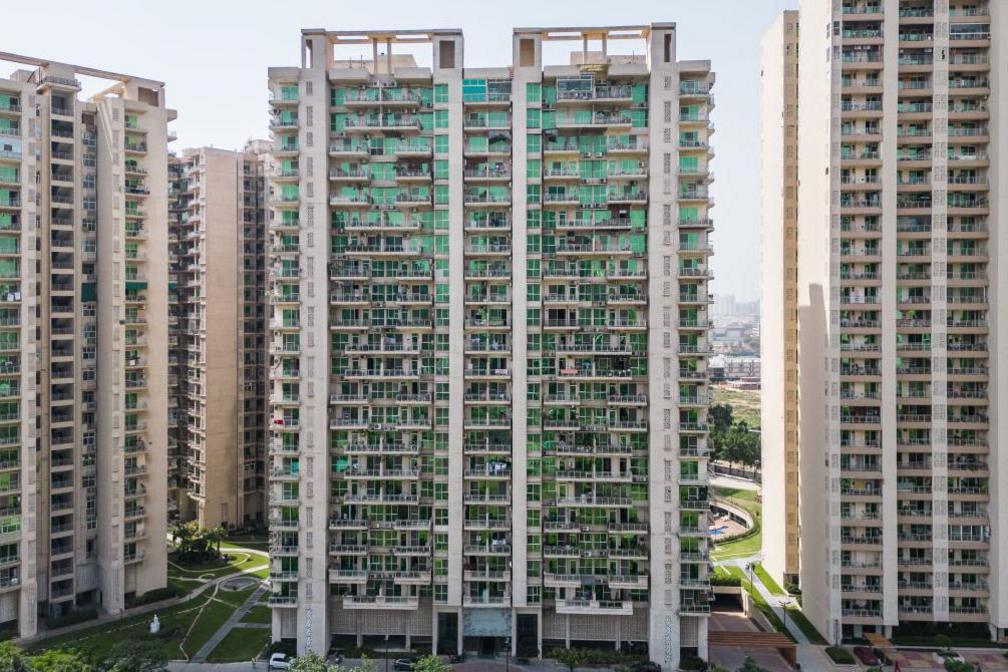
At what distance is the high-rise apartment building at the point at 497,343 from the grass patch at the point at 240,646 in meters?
2.76

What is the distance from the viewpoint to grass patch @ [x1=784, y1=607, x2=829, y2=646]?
71.9 m

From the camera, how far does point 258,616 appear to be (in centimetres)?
7662

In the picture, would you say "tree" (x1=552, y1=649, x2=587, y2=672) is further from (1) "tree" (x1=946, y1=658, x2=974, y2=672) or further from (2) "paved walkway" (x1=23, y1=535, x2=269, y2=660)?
(1) "tree" (x1=946, y1=658, x2=974, y2=672)

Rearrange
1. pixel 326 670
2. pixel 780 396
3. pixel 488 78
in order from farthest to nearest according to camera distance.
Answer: pixel 780 396
pixel 488 78
pixel 326 670

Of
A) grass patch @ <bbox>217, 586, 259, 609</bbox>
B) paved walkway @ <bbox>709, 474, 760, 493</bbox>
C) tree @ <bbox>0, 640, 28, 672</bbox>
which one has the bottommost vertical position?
grass patch @ <bbox>217, 586, 259, 609</bbox>

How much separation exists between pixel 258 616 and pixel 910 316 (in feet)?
221

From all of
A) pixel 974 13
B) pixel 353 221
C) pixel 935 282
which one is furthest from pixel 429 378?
pixel 974 13

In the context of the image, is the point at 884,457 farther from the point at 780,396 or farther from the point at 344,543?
the point at 344,543

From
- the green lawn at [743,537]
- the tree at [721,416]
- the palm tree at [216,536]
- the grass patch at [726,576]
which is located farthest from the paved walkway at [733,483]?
the palm tree at [216,536]

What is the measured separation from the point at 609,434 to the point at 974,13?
49.9 m

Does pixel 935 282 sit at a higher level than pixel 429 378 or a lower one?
higher

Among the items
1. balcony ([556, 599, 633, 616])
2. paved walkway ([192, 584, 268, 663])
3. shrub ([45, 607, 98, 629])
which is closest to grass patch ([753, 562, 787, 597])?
balcony ([556, 599, 633, 616])

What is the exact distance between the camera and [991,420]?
7062cm

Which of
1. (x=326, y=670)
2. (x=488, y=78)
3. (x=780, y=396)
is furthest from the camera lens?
(x=780, y=396)
